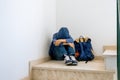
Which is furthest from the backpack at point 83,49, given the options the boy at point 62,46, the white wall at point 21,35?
the white wall at point 21,35

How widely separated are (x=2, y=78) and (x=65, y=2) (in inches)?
58.8

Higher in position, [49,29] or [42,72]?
[49,29]

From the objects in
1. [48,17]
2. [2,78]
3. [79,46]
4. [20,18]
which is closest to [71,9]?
[48,17]

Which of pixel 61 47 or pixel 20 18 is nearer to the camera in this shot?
pixel 20 18

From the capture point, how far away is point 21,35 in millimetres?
1831

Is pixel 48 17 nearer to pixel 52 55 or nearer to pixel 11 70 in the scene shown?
pixel 52 55

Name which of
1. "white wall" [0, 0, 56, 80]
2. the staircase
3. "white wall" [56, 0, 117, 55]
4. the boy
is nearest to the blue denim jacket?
the boy

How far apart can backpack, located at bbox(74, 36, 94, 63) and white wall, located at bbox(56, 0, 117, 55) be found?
0.15m

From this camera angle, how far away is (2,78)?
1550 mm

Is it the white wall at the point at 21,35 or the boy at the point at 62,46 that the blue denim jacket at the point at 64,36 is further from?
the white wall at the point at 21,35

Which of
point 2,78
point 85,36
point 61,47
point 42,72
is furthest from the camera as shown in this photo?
point 85,36

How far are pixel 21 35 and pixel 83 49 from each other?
2.95 ft

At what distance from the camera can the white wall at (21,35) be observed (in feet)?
5.20

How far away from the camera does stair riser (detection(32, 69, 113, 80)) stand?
1725 millimetres
